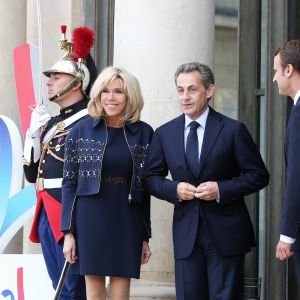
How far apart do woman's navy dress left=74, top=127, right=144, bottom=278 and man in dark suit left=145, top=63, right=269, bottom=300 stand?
0.62ft

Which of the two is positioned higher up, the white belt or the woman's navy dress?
the white belt

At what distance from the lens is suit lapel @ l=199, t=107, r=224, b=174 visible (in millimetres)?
6379

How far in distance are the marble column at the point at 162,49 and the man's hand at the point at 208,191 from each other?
4.09 feet

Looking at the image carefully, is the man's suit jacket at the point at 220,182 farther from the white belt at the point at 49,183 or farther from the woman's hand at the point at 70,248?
the white belt at the point at 49,183

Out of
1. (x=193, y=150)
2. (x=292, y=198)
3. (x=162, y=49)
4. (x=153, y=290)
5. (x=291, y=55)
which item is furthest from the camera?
(x=162, y=49)

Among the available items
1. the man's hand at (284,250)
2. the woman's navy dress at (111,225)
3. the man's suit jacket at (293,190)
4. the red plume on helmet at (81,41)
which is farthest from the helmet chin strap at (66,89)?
the man's hand at (284,250)

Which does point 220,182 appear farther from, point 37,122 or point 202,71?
point 37,122

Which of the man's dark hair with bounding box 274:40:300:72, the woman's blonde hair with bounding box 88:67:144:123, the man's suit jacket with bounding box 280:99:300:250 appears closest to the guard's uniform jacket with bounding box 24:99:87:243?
the woman's blonde hair with bounding box 88:67:144:123

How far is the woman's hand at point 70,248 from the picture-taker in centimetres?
659

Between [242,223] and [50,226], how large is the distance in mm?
1480

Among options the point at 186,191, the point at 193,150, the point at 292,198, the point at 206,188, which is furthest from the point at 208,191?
the point at 292,198

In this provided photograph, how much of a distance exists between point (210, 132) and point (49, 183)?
1.37 meters

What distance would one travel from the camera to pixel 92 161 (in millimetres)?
6547

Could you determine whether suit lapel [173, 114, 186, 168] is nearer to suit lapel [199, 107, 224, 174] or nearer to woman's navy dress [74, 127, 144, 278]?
suit lapel [199, 107, 224, 174]
